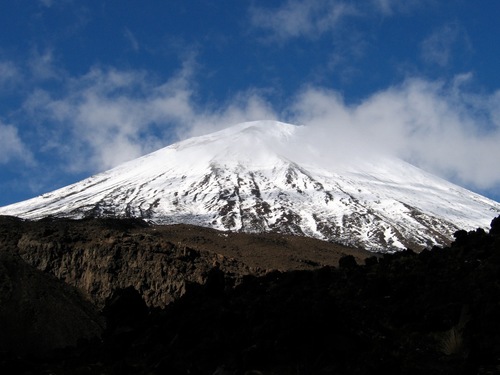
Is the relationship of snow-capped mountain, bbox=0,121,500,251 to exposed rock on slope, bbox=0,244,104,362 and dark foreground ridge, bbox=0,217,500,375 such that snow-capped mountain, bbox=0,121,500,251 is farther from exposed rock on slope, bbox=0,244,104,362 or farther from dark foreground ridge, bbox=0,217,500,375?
dark foreground ridge, bbox=0,217,500,375

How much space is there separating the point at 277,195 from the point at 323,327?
238 ft

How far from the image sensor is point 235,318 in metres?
11.4

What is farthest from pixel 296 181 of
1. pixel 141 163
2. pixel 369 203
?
pixel 141 163

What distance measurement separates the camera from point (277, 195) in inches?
3258

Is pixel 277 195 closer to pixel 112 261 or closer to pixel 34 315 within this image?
pixel 112 261

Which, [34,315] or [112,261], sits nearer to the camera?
[34,315]

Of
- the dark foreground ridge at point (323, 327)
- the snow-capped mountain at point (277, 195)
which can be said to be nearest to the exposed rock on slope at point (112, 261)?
the dark foreground ridge at point (323, 327)

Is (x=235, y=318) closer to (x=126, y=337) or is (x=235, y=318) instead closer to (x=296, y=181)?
(x=126, y=337)

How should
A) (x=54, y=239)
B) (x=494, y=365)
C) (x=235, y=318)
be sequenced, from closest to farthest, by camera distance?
(x=494, y=365), (x=235, y=318), (x=54, y=239)

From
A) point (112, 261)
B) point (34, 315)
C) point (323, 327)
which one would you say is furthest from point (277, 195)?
point (323, 327)

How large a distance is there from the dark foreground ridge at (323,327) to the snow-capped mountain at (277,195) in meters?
49.7

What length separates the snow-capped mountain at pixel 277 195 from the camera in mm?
70312

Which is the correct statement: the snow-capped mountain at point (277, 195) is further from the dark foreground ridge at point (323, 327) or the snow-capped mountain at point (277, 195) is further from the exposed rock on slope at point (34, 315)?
the dark foreground ridge at point (323, 327)

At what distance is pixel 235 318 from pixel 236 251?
33.2 m
